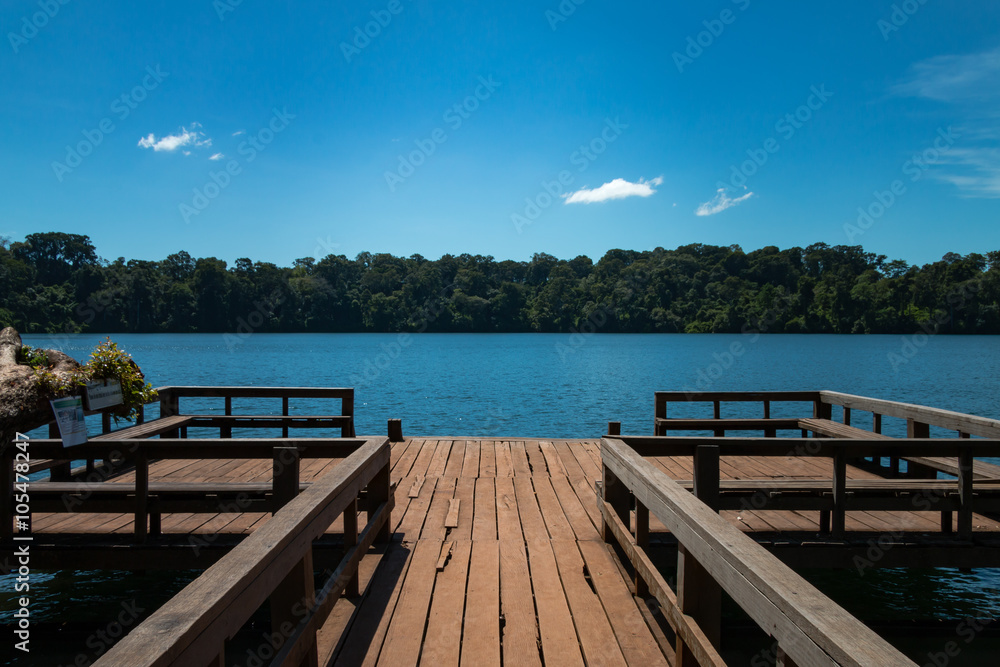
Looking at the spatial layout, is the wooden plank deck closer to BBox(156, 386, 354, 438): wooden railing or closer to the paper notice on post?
BBox(156, 386, 354, 438): wooden railing

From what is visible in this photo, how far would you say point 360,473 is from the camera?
345 centimetres

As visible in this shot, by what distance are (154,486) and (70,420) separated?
84 cm

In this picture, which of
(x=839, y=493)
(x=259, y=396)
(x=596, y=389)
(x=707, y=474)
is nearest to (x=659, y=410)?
(x=839, y=493)

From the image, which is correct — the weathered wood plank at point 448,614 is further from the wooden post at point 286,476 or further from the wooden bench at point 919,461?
the wooden bench at point 919,461

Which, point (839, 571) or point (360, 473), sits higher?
point (360, 473)

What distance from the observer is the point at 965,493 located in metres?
4.15

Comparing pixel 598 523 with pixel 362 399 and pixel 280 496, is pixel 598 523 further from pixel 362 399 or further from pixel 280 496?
pixel 362 399

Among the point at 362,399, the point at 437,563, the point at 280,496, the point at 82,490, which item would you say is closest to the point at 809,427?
the point at 437,563

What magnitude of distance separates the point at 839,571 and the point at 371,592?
5583mm

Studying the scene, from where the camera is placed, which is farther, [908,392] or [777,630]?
[908,392]

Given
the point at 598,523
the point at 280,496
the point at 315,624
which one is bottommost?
the point at 598,523

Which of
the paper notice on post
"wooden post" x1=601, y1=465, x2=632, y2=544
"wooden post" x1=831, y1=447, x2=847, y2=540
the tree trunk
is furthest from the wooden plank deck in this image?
the tree trunk

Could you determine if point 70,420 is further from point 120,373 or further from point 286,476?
point 286,476

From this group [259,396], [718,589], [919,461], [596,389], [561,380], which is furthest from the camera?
[561,380]
